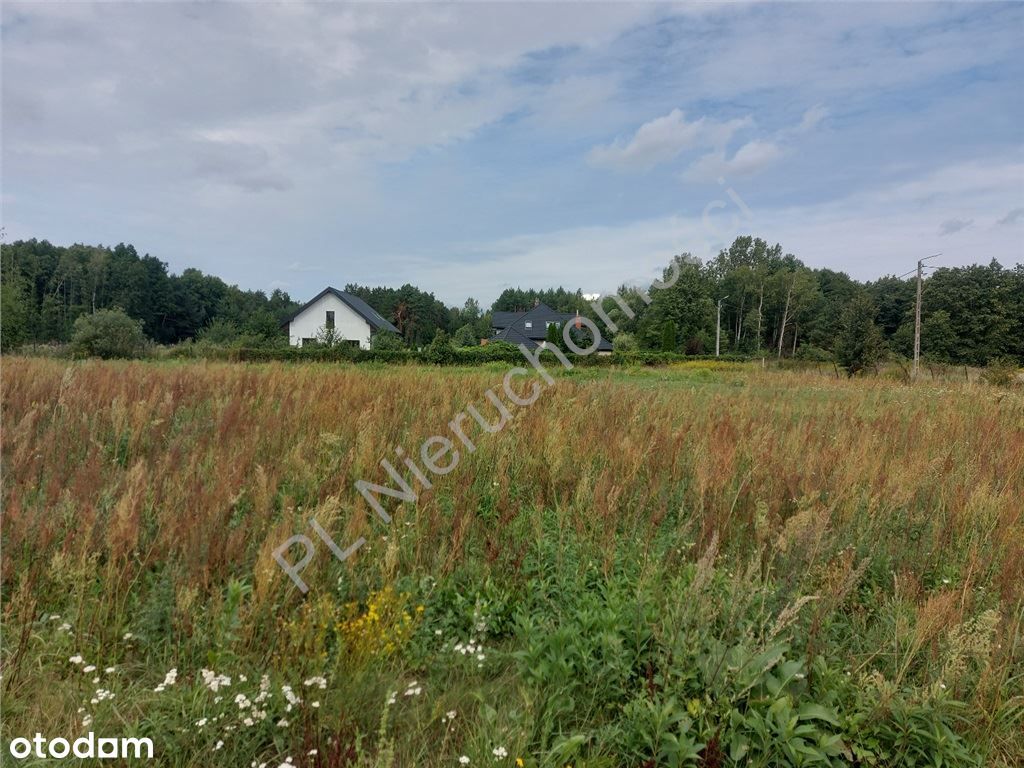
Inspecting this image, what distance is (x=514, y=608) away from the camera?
2670 mm

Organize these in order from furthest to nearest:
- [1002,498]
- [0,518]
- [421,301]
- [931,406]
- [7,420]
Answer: [421,301], [931,406], [7,420], [1002,498], [0,518]

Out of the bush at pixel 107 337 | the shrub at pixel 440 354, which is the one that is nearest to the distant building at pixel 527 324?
the shrub at pixel 440 354

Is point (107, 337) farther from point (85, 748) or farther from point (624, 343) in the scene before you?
point (624, 343)

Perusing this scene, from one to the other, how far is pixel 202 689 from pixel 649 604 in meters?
1.86

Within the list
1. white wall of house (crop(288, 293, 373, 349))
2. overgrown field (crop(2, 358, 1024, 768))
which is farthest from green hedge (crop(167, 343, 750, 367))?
overgrown field (crop(2, 358, 1024, 768))

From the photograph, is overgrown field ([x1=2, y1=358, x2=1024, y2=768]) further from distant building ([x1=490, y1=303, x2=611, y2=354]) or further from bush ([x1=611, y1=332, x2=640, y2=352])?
distant building ([x1=490, y1=303, x2=611, y2=354])

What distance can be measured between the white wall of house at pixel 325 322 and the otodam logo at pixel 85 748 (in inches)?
1751

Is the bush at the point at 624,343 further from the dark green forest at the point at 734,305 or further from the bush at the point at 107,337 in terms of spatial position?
the bush at the point at 107,337

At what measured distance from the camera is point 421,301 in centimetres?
8312

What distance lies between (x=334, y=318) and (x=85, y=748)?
153 ft

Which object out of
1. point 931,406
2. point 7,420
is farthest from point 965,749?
point 931,406

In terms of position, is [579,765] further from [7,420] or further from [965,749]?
[7,420]

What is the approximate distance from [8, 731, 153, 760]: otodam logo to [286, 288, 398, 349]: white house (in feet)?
146

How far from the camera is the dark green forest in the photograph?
4059 centimetres
